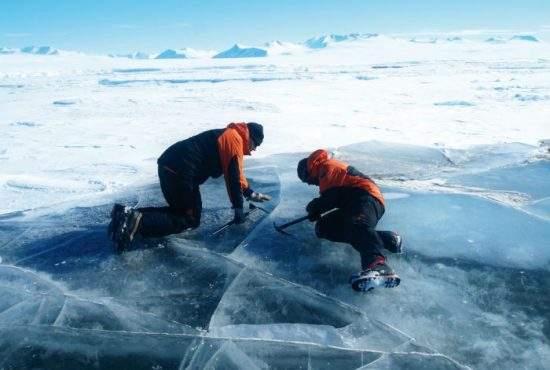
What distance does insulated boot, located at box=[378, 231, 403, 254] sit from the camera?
10.2 ft

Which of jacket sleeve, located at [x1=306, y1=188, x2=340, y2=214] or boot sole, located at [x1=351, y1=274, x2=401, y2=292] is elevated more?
jacket sleeve, located at [x1=306, y1=188, x2=340, y2=214]

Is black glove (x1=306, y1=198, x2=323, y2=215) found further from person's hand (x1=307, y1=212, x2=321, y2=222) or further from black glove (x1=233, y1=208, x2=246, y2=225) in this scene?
black glove (x1=233, y1=208, x2=246, y2=225)

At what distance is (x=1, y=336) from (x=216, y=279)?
1239mm

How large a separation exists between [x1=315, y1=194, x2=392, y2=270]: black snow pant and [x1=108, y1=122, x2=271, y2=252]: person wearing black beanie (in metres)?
0.74

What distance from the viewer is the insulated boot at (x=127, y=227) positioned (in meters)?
3.27

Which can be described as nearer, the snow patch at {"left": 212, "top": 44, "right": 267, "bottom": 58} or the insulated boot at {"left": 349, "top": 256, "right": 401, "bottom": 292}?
the insulated boot at {"left": 349, "top": 256, "right": 401, "bottom": 292}

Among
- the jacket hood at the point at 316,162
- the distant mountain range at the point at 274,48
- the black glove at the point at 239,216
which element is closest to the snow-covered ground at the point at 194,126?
the black glove at the point at 239,216

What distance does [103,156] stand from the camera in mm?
7223

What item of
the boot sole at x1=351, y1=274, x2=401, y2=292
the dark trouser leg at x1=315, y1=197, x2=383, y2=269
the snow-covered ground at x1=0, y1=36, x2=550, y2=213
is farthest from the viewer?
the snow-covered ground at x1=0, y1=36, x2=550, y2=213

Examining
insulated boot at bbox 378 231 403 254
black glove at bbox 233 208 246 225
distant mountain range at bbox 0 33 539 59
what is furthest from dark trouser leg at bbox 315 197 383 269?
distant mountain range at bbox 0 33 539 59

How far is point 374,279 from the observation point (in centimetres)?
258

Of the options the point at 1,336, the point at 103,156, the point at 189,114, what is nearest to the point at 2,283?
the point at 1,336

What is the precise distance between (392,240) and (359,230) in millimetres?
320

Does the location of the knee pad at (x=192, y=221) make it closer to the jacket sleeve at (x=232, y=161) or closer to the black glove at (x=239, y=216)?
the black glove at (x=239, y=216)
